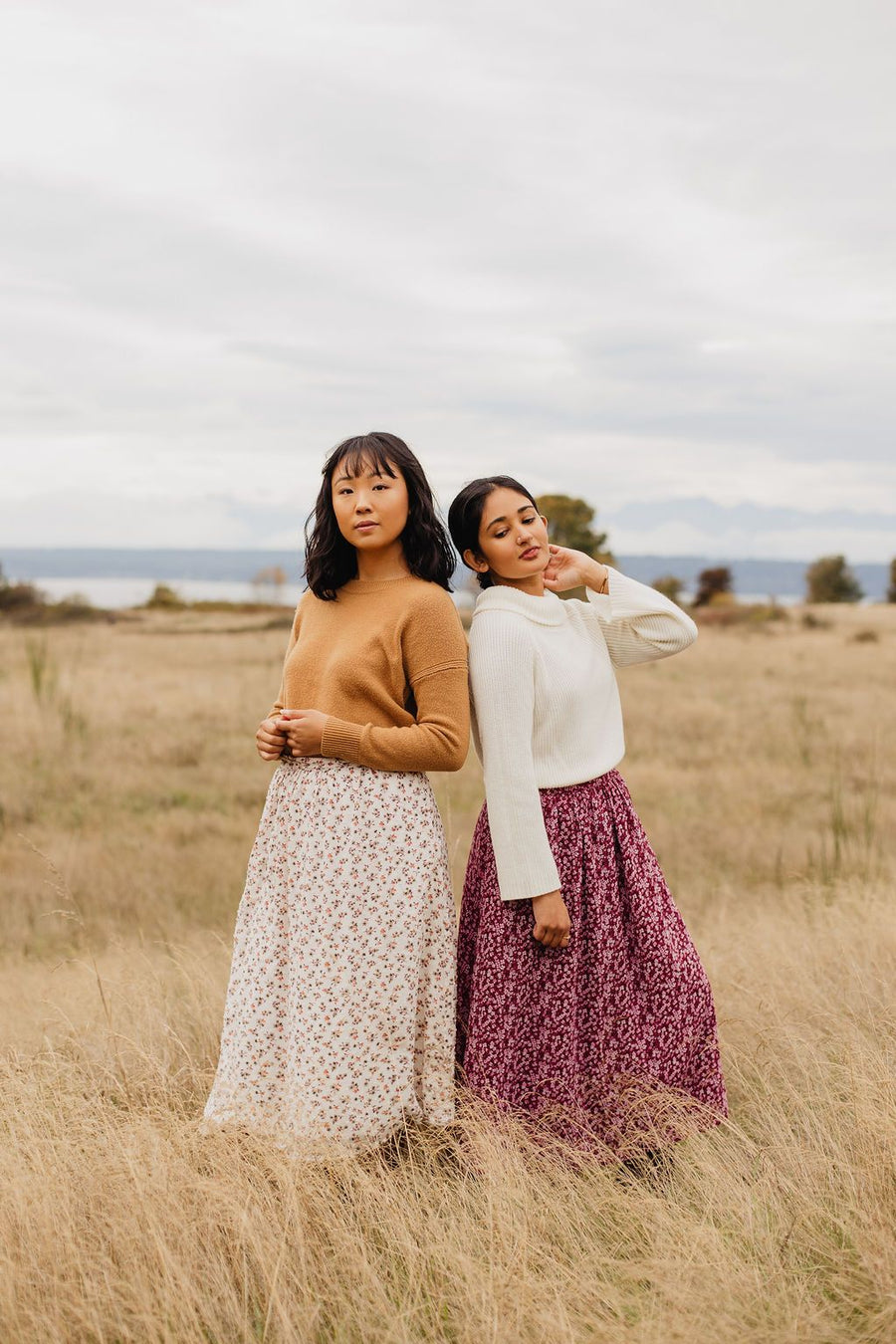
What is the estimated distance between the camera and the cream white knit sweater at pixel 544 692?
2885 millimetres

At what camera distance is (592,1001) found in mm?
3064

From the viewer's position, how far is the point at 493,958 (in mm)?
3012

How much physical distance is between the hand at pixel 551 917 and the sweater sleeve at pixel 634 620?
71cm

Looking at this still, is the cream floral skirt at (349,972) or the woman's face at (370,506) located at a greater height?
the woman's face at (370,506)

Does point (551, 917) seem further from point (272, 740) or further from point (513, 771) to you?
point (272, 740)

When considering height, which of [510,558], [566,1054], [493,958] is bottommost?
[566,1054]

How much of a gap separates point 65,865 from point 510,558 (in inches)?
222

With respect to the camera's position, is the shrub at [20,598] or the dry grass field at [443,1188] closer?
the dry grass field at [443,1188]

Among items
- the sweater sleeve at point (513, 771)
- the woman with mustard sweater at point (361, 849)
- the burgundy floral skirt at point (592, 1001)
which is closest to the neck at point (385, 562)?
the woman with mustard sweater at point (361, 849)

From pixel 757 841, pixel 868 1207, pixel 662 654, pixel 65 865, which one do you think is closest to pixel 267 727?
pixel 662 654

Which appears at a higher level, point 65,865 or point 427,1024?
point 427,1024

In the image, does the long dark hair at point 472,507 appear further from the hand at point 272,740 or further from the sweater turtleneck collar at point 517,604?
the hand at point 272,740

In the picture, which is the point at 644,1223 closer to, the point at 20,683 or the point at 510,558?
the point at 510,558

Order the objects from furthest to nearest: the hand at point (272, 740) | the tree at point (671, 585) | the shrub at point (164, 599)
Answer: the shrub at point (164, 599) < the tree at point (671, 585) < the hand at point (272, 740)
